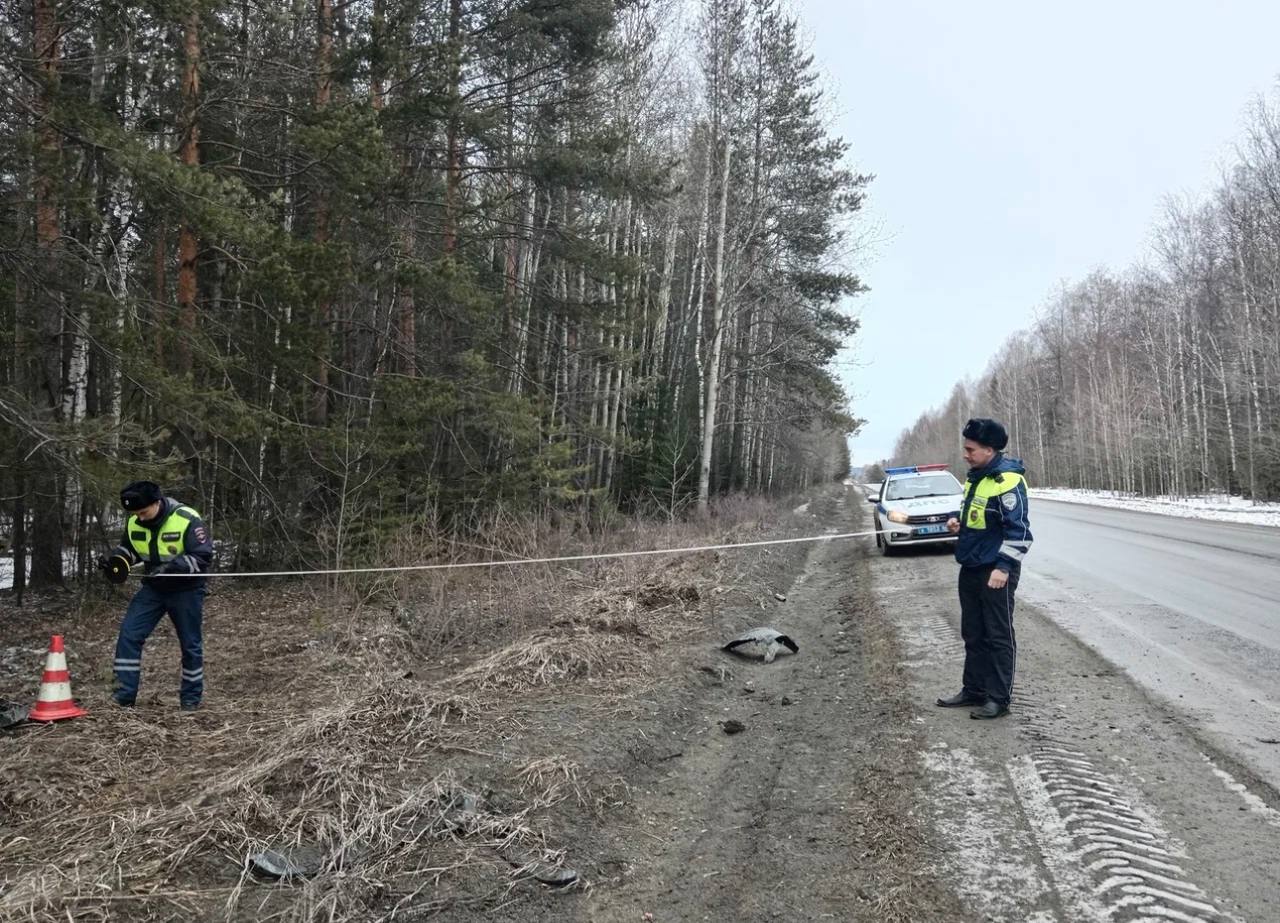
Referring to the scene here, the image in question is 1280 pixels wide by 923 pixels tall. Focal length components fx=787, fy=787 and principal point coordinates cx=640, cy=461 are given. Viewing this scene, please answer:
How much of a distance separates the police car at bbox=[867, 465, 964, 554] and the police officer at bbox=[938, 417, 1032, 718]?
777 cm

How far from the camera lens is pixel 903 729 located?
4887 mm

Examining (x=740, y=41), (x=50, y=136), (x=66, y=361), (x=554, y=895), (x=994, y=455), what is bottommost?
(x=554, y=895)

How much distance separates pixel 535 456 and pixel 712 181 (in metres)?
11.6

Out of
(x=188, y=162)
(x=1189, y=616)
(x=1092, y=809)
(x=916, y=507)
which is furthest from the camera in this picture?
(x=916, y=507)

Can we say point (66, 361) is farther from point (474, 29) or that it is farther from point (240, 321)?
point (474, 29)

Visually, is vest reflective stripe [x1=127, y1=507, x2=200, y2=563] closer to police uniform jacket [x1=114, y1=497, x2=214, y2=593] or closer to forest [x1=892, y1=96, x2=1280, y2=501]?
police uniform jacket [x1=114, y1=497, x2=214, y2=593]

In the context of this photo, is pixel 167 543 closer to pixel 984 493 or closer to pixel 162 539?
pixel 162 539

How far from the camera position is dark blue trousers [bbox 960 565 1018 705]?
5.14 meters

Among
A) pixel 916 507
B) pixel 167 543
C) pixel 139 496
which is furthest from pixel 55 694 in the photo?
pixel 916 507

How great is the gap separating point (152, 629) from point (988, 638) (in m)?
5.91

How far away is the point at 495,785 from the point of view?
13.1ft

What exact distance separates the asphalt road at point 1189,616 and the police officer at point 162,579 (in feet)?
21.8

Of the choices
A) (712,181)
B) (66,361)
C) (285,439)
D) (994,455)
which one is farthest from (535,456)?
(712,181)

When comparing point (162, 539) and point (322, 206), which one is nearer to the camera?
point (162, 539)
